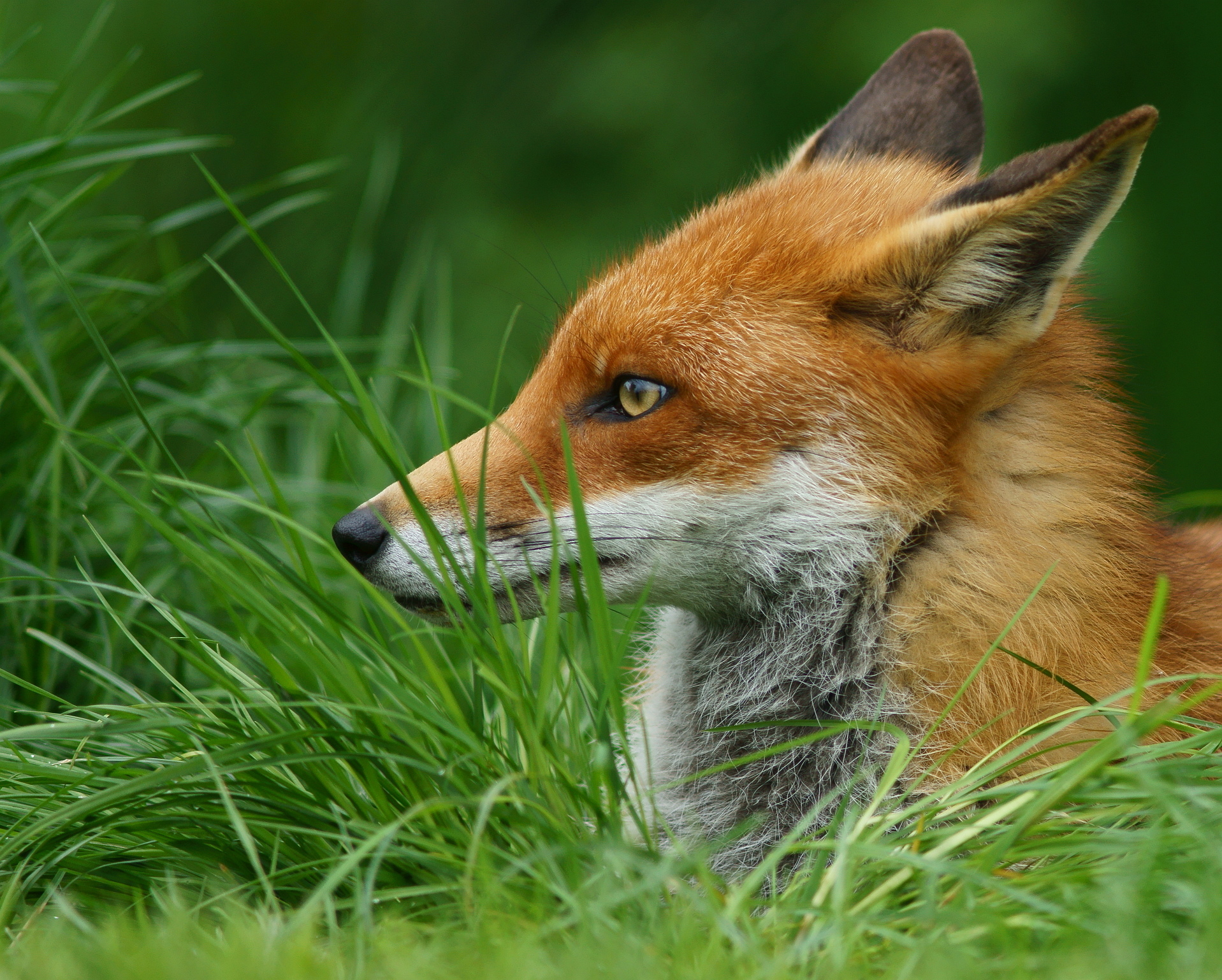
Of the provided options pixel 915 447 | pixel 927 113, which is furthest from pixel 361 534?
pixel 927 113

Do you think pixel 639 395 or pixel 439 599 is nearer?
pixel 439 599

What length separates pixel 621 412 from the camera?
10.3 ft

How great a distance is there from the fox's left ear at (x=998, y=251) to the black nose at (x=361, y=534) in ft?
4.59

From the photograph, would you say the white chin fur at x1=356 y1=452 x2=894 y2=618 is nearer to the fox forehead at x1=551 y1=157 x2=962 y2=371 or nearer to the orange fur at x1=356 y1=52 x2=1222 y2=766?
the orange fur at x1=356 y1=52 x2=1222 y2=766

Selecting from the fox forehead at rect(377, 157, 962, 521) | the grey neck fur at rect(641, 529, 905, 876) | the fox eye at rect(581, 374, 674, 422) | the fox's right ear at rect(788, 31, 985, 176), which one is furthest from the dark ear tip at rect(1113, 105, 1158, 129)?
the fox's right ear at rect(788, 31, 985, 176)

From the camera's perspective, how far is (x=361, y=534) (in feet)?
9.59

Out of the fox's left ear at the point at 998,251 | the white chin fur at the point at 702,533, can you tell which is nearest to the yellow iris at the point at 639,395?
the white chin fur at the point at 702,533

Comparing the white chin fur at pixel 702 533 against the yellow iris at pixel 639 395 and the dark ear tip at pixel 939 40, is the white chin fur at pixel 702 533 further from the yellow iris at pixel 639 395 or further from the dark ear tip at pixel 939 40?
the dark ear tip at pixel 939 40

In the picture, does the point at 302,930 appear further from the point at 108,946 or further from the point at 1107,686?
the point at 1107,686

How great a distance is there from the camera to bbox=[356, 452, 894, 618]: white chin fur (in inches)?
117

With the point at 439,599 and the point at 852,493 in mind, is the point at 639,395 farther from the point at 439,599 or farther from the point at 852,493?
the point at 439,599

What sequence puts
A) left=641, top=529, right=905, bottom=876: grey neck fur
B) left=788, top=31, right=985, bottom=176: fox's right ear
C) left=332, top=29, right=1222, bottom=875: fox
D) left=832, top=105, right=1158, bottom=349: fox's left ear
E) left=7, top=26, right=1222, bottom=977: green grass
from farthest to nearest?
1. left=788, top=31, right=985, bottom=176: fox's right ear
2. left=641, top=529, right=905, bottom=876: grey neck fur
3. left=332, top=29, right=1222, bottom=875: fox
4. left=832, top=105, right=1158, bottom=349: fox's left ear
5. left=7, top=26, right=1222, bottom=977: green grass

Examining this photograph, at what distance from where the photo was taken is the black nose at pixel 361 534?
2920 millimetres

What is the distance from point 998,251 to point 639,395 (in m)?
1.04
